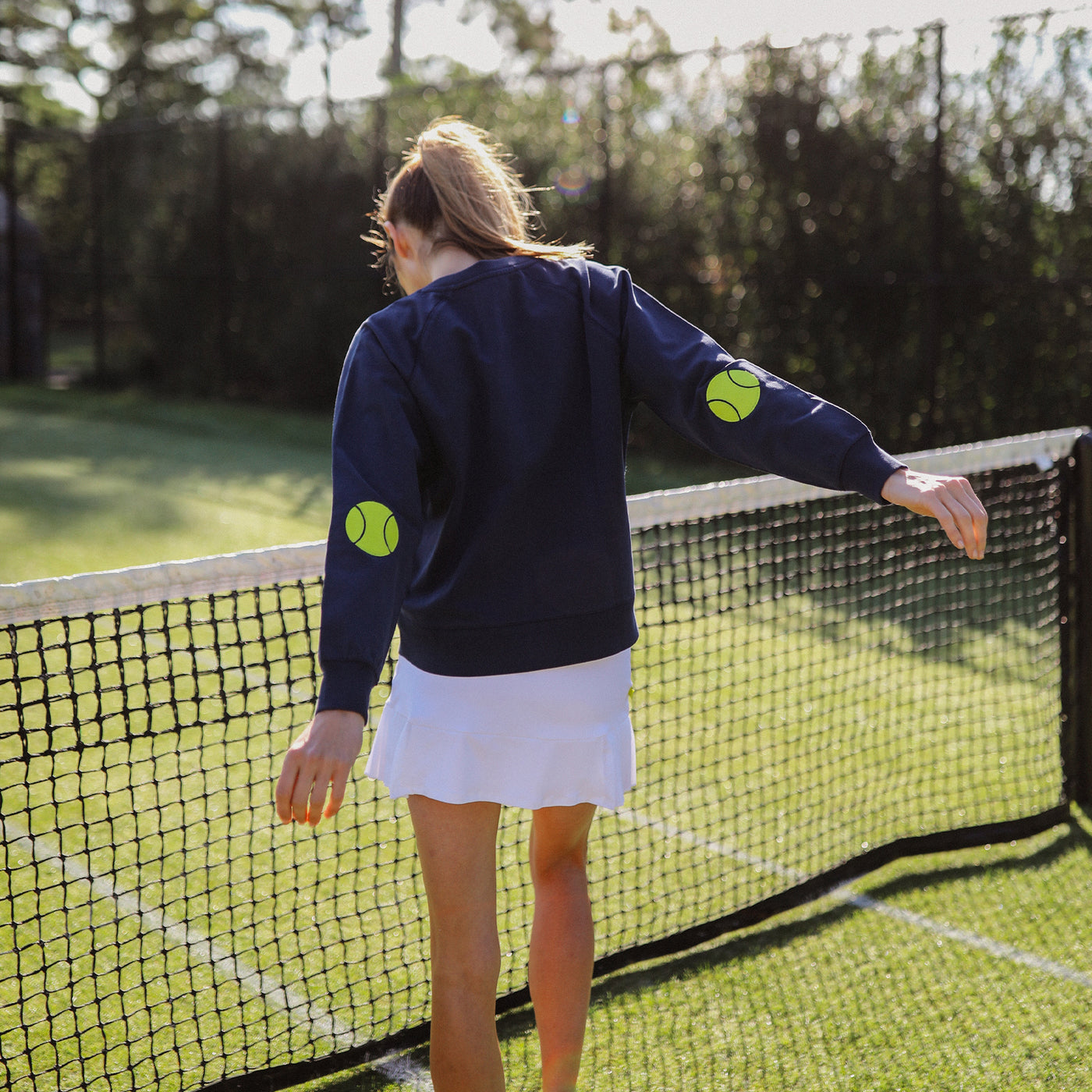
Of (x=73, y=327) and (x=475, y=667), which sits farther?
(x=73, y=327)

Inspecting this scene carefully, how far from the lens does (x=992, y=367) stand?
9.02 m

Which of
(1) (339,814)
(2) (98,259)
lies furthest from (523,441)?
(2) (98,259)

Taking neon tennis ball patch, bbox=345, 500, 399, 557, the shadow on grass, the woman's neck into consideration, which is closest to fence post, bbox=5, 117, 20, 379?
the shadow on grass

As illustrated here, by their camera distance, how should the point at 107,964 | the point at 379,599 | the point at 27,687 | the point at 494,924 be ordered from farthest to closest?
the point at 27,687, the point at 107,964, the point at 494,924, the point at 379,599

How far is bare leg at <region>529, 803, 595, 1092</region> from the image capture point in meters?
2.20

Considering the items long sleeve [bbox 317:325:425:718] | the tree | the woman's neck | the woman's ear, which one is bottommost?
long sleeve [bbox 317:325:425:718]

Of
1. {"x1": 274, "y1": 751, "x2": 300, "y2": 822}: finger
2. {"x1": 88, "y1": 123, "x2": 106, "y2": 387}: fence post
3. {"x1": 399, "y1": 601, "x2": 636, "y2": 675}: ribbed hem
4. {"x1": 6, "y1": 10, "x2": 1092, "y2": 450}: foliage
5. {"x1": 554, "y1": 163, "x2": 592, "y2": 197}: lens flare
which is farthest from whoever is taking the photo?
{"x1": 88, "y1": 123, "x2": 106, "y2": 387}: fence post

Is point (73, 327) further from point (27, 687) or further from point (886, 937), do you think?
point (886, 937)

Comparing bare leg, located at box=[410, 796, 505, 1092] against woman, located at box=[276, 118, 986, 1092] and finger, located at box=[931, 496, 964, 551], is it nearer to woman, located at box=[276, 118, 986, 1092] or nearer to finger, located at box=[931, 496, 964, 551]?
woman, located at box=[276, 118, 986, 1092]

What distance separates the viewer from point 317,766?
5.06 ft

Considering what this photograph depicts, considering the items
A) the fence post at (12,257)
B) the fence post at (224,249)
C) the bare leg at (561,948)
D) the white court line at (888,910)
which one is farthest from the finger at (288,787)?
the fence post at (12,257)

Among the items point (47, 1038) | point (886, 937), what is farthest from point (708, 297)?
point (47, 1038)

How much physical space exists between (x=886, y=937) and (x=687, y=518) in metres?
1.30

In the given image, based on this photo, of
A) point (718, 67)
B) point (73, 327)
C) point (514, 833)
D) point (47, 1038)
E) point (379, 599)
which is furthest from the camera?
point (73, 327)
